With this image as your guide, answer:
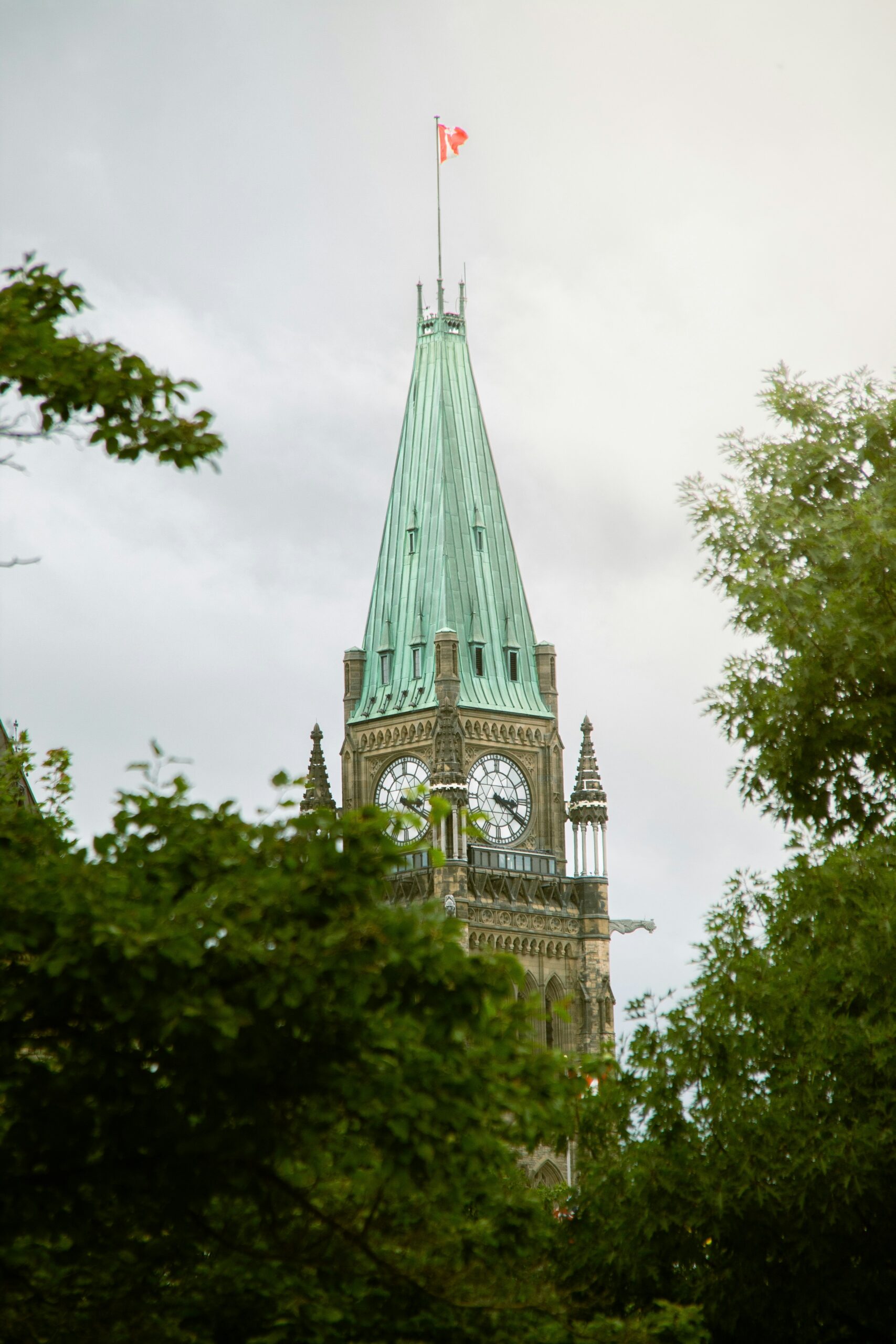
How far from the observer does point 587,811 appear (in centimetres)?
11906

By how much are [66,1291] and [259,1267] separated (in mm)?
1509

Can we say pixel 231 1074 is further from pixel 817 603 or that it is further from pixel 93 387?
pixel 817 603

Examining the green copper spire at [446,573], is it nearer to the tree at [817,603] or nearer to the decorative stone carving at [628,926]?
the decorative stone carving at [628,926]

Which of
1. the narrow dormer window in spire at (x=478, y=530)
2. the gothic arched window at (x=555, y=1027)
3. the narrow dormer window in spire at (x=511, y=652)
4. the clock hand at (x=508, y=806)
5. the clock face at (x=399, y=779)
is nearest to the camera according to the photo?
the gothic arched window at (x=555, y=1027)

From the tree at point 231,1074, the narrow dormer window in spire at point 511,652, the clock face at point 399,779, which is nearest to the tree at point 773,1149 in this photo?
the tree at point 231,1074

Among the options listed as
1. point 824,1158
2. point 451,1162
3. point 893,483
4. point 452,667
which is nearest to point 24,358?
point 451,1162

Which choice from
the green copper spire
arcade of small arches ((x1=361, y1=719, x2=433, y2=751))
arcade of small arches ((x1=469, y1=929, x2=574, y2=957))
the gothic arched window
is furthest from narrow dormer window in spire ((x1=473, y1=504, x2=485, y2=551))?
the gothic arched window

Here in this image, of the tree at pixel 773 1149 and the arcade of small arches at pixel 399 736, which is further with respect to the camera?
the arcade of small arches at pixel 399 736

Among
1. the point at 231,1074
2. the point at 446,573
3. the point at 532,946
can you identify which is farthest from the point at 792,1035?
the point at 446,573

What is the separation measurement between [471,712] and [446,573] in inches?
326

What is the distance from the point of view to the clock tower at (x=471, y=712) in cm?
11594

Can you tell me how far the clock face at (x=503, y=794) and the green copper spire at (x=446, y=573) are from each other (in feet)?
10.9

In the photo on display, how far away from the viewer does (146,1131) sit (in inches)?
564

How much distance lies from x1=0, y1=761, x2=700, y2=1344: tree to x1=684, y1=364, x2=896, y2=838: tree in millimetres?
10795
